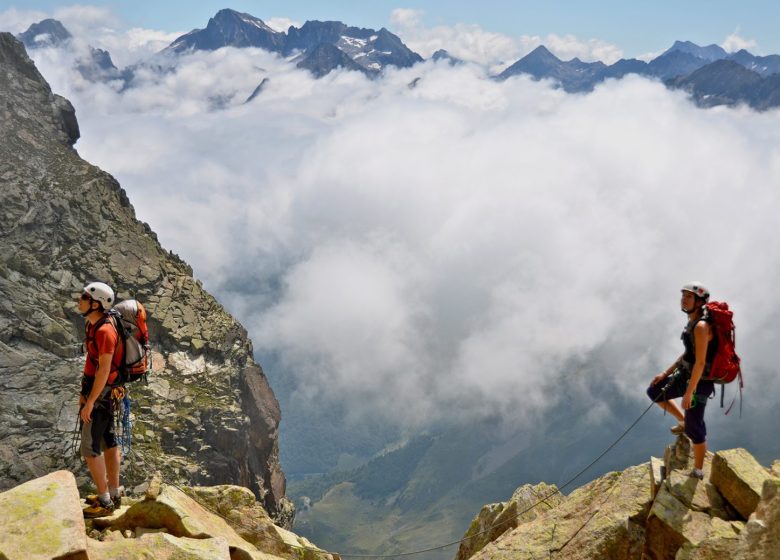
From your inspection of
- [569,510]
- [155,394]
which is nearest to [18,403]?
[155,394]

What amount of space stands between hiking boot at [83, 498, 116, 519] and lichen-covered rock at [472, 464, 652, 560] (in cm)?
1275

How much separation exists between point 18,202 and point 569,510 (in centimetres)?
13060

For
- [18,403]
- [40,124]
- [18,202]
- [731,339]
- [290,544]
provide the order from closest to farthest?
[731,339] < [290,544] < [18,403] < [18,202] < [40,124]

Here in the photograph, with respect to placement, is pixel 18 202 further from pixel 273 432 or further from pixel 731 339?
pixel 731 339

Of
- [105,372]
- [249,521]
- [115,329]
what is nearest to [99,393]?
[105,372]

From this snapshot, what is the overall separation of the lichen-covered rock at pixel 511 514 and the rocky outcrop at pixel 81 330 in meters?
71.0

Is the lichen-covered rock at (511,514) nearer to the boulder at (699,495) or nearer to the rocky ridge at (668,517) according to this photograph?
the rocky ridge at (668,517)

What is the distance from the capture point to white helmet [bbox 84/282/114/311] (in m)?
18.2

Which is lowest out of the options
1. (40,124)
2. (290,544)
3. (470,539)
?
(470,539)

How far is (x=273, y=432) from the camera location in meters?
145

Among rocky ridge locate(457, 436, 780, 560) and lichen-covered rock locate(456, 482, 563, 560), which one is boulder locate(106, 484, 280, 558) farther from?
lichen-covered rock locate(456, 482, 563, 560)

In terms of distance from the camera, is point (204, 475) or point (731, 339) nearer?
point (731, 339)

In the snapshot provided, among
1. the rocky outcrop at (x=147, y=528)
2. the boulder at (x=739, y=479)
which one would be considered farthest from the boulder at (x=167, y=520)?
the boulder at (x=739, y=479)

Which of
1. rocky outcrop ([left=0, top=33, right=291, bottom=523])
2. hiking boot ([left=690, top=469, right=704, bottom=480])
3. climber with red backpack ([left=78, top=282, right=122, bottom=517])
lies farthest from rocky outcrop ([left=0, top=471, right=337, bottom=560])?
rocky outcrop ([left=0, top=33, right=291, bottom=523])
